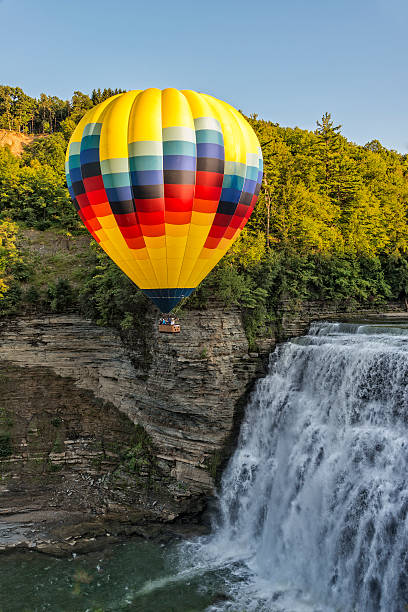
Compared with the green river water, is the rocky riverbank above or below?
above

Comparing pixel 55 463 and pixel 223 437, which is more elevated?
pixel 223 437

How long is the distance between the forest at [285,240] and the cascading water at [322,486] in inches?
147

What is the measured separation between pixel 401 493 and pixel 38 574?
41.6ft

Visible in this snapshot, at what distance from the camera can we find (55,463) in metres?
20.4

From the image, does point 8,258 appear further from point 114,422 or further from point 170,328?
point 170,328

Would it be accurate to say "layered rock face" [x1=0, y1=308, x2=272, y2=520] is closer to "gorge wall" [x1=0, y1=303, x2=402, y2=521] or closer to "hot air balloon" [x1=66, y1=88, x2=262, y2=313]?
"gorge wall" [x1=0, y1=303, x2=402, y2=521]

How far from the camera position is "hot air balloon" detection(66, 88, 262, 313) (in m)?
11.7

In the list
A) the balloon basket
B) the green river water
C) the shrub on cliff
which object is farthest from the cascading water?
the shrub on cliff

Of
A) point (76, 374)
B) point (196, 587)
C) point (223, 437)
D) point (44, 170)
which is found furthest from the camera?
point (44, 170)

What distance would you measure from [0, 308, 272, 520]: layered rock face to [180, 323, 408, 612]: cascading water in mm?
1525

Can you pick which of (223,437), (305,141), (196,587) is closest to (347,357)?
(223,437)

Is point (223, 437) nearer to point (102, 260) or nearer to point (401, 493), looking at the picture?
point (401, 493)

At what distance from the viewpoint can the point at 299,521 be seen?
14547mm

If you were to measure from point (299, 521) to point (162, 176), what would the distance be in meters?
11.9
